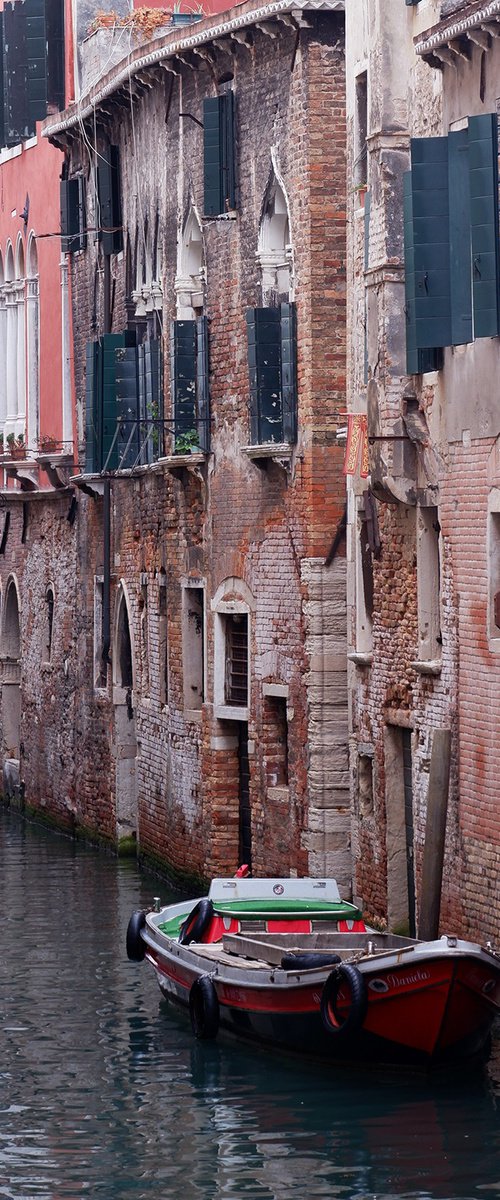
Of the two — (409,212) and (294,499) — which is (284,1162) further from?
(294,499)

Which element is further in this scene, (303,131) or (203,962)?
(303,131)

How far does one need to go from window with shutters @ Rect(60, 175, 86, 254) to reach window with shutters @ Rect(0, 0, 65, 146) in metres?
1.75

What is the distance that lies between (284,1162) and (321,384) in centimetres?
830

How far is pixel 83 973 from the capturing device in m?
18.9

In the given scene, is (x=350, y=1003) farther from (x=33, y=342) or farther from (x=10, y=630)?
(x=10, y=630)

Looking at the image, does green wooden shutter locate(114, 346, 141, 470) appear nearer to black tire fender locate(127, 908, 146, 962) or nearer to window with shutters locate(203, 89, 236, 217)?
window with shutters locate(203, 89, 236, 217)

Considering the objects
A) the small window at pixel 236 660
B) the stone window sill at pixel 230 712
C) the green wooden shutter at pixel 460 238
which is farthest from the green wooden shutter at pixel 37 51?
the green wooden shutter at pixel 460 238

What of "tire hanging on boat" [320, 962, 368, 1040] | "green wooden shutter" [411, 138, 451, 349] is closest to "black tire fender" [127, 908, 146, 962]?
"tire hanging on boat" [320, 962, 368, 1040]

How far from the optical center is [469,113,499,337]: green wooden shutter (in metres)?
14.9

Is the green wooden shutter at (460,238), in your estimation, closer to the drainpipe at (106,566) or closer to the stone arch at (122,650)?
the drainpipe at (106,566)

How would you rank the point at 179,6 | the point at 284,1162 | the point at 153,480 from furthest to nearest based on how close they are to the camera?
the point at 179,6 → the point at 153,480 → the point at 284,1162

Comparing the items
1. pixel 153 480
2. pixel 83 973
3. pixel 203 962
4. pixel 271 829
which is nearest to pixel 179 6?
pixel 153 480

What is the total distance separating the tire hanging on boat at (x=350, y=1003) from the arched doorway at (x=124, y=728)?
11900 mm

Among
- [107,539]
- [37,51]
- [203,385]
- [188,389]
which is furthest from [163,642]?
[37,51]
